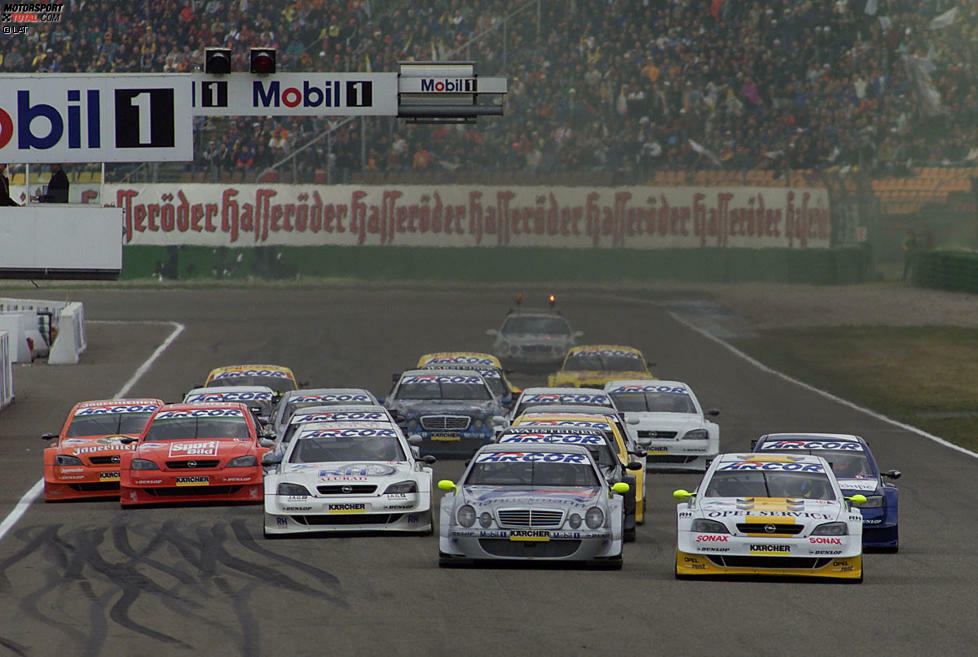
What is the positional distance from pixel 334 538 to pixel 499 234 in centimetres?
3616

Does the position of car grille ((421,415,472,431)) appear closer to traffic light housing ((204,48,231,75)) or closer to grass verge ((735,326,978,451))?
traffic light housing ((204,48,231,75))

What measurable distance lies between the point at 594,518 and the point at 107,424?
8.45 metres

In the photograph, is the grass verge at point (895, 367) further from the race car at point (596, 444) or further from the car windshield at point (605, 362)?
the race car at point (596, 444)

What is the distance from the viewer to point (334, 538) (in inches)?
648

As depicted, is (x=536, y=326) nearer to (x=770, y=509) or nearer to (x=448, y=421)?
(x=448, y=421)

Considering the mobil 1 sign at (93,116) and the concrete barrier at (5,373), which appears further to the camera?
the concrete barrier at (5,373)

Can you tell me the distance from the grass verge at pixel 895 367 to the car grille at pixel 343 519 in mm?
12481

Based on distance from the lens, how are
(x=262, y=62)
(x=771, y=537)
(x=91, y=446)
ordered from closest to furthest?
(x=771, y=537) → (x=262, y=62) → (x=91, y=446)

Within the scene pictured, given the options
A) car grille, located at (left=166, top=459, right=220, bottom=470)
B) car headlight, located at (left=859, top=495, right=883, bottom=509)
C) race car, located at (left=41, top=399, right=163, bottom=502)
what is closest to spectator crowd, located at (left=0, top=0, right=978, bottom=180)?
race car, located at (left=41, top=399, right=163, bottom=502)

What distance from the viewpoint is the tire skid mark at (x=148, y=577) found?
11.9 m

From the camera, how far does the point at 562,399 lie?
74.1ft

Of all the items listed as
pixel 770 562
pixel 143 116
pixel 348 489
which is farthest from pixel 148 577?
pixel 143 116

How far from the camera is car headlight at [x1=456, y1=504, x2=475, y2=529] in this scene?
1445 cm

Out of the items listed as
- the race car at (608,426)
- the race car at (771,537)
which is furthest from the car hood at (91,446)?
the race car at (771,537)
